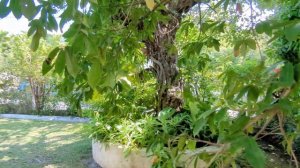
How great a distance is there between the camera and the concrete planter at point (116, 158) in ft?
10.2

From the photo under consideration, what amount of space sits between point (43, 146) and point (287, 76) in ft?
14.0

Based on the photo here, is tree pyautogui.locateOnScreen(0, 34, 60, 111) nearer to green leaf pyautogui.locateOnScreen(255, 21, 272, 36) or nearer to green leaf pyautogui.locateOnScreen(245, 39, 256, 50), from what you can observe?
green leaf pyautogui.locateOnScreen(245, 39, 256, 50)

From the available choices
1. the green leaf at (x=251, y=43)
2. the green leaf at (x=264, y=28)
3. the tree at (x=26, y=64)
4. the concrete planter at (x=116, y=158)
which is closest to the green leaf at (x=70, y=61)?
the green leaf at (x=264, y=28)

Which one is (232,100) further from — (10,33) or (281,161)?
(10,33)

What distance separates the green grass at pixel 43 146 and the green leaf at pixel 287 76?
328cm

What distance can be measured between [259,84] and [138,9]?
2.32 feet

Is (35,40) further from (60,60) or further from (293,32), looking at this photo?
(293,32)

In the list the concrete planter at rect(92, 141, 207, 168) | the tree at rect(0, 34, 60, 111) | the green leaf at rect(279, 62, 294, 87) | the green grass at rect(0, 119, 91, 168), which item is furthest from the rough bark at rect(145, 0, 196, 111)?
the tree at rect(0, 34, 60, 111)

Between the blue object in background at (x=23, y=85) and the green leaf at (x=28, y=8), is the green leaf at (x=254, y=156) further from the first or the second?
the blue object in background at (x=23, y=85)

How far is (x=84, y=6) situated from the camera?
0.72 metres

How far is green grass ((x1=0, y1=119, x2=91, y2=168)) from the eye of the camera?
3646 millimetres

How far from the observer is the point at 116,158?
333cm

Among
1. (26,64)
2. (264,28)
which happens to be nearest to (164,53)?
(264,28)

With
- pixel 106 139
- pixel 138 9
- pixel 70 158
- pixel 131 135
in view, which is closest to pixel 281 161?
pixel 131 135
